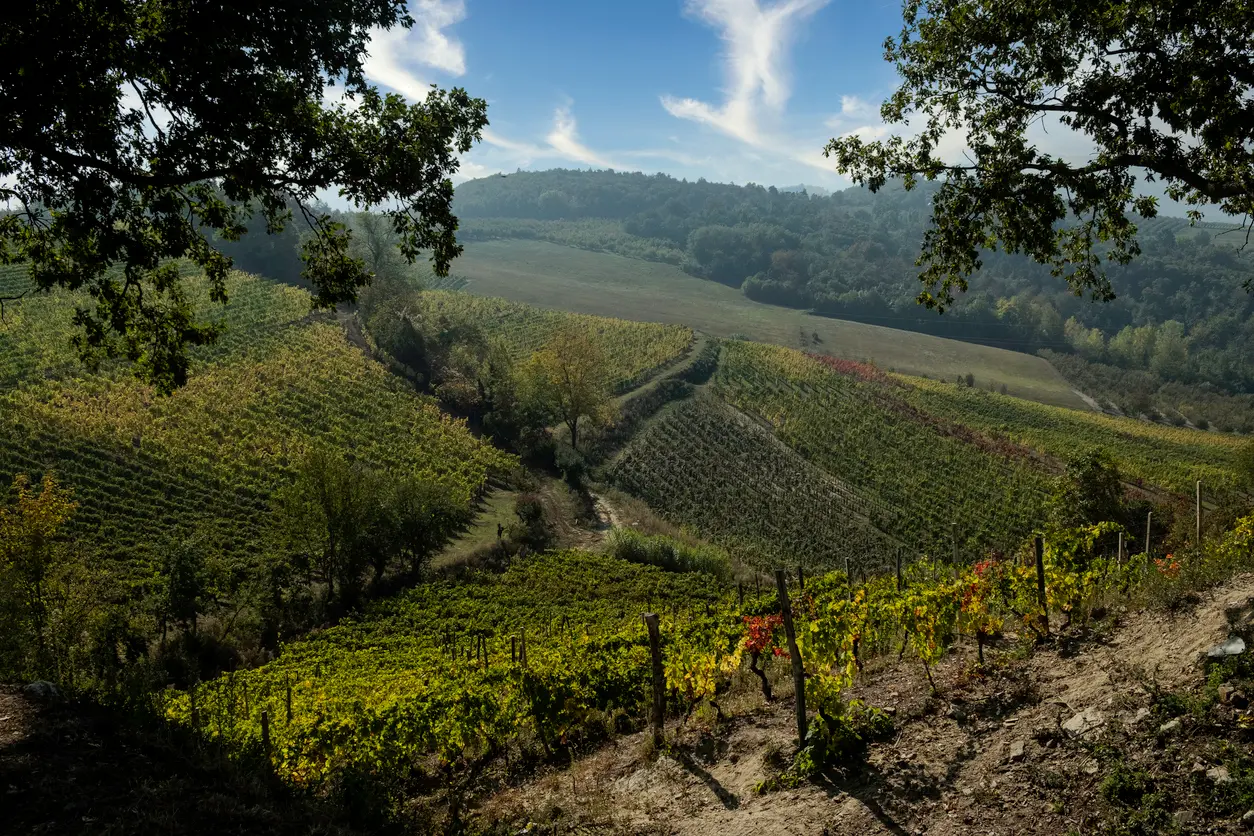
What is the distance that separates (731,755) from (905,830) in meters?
2.79

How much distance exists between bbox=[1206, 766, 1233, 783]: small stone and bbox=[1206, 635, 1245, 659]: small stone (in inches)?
62.7

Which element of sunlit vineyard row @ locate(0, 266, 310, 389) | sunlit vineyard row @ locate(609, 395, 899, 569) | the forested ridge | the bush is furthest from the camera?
the forested ridge

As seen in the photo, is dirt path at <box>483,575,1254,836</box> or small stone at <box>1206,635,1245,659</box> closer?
dirt path at <box>483,575,1254,836</box>

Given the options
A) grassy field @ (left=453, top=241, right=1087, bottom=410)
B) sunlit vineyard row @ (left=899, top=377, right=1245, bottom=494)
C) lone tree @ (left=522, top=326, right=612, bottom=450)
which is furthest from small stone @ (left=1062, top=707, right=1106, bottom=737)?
grassy field @ (left=453, top=241, right=1087, bottom=410)

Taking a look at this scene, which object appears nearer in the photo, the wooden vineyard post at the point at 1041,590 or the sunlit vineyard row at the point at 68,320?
the wooden vineyard post at the point at 1041,590

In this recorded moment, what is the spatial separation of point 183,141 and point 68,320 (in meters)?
53.9

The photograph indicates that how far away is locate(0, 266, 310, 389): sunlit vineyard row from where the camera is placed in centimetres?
4306

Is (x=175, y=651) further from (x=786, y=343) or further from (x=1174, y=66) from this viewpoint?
(x=786, y=343)

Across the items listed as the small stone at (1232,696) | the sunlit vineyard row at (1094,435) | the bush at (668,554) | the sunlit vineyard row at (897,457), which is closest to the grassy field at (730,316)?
the sunlit vineyard row at (1094,435)

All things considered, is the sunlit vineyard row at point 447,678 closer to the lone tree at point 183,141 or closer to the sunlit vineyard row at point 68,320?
the lone tree at point 183,141

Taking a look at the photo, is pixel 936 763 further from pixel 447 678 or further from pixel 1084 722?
pixel 447 678

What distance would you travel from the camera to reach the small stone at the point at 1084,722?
6570 mm

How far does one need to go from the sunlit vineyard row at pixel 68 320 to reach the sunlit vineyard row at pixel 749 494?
26351 mm

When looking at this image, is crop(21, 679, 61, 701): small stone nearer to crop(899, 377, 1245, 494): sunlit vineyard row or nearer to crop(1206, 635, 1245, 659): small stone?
crop(1206, 635, 1245, 659): small stone
